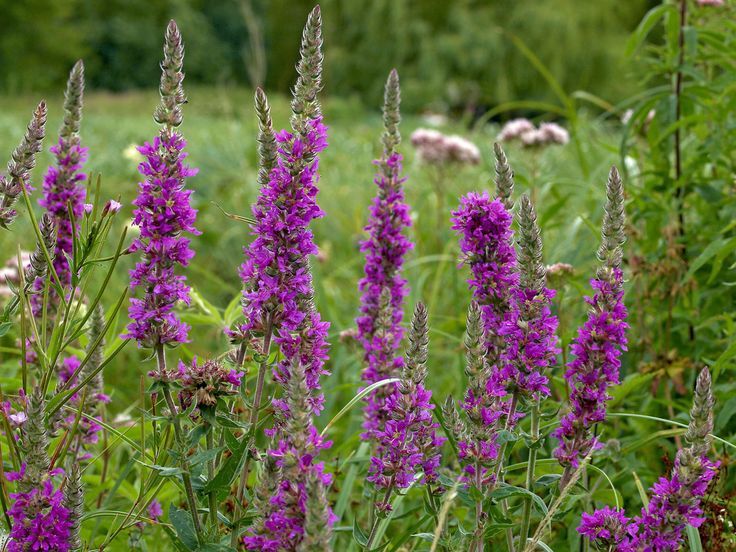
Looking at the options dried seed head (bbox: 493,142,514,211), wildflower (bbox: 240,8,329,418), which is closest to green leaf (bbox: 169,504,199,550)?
wildflower (bbox: 240,8,329,418)

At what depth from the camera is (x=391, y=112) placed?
2.02 meters

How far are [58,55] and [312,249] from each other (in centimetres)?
4152

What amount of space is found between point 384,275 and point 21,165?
940 mm

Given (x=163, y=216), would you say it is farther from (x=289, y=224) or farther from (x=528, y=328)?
(x=528, y=328)

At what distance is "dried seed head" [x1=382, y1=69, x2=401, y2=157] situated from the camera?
196 cm

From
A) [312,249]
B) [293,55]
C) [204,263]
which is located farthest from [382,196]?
[293,55]

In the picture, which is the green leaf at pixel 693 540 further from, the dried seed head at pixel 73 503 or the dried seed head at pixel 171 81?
the dried seed head at pixel 171 81

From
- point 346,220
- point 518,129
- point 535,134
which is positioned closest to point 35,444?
point 535,134

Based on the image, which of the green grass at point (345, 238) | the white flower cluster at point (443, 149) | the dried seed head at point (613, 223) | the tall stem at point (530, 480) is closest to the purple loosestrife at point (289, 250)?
the green grass at point (345, 238)

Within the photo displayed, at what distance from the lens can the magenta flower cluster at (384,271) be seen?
214cm

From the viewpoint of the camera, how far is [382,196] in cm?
216

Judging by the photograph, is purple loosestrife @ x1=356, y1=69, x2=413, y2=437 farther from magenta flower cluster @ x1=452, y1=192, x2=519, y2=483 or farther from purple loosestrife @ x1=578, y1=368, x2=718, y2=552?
purple loosestrife @ x1=578, y1=368, x2=718, y2=552

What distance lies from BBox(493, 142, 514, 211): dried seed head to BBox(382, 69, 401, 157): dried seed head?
1.27 ft

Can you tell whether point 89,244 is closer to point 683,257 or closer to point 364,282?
point 364,282
